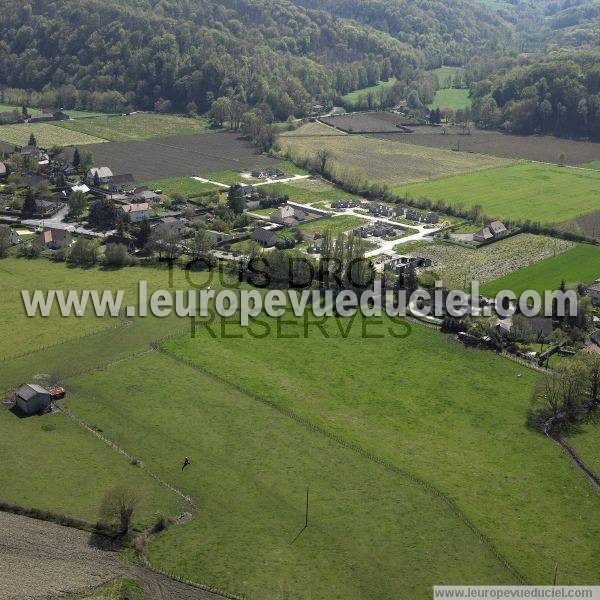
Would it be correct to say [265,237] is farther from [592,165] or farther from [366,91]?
[366,91]

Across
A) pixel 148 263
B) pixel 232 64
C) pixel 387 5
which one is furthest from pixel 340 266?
pixel 387 5

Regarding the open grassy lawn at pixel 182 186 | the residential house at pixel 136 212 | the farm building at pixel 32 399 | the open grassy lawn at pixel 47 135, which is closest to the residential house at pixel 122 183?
the open grassy lawn at pixel 182 186

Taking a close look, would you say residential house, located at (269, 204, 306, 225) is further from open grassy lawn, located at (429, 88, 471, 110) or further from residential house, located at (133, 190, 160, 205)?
open grassy lawn, located at (429, 88, 471, 110)

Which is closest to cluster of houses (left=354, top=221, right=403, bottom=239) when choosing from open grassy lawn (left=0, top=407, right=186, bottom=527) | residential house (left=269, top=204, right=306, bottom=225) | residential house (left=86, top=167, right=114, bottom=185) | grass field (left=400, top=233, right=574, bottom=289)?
grass field (left=400, top=233, right=574, bottom=289)

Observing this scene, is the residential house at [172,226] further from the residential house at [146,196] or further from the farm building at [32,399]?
the farm building at [32,399]

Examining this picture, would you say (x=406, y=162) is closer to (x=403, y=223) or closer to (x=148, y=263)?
(x=403, y=223)
